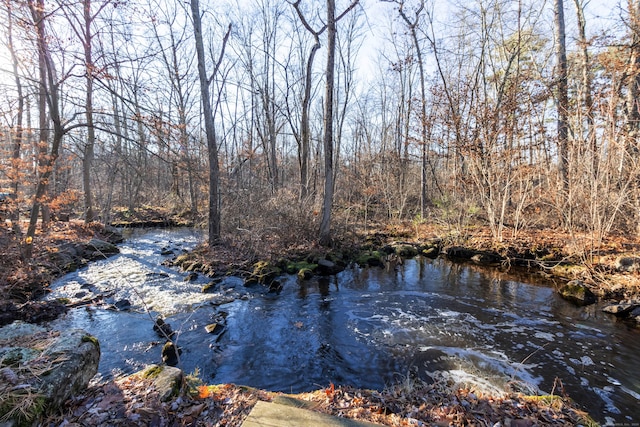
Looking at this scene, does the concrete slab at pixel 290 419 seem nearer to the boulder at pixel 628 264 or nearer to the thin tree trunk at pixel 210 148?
the boulder at pixel 628 264

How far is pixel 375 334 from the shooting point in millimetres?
5895

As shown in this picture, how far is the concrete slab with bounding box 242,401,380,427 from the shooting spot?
2355mm

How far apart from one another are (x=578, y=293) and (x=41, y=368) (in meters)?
9.88

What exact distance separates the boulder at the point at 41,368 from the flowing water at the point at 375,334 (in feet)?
2.49

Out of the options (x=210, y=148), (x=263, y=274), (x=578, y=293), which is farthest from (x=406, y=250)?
(x=210, y=148)

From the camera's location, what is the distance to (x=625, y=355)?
16.7 ft

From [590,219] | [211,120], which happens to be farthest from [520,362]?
[211,120]

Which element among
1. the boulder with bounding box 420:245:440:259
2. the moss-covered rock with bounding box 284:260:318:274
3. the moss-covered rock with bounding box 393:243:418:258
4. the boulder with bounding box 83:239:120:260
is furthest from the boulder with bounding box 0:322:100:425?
the boulder with bounding box 420:245:440:259

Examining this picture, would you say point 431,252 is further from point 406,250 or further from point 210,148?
point 210,148

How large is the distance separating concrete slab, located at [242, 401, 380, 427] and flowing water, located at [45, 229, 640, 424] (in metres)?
1.86

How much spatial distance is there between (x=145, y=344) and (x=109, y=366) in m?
0.70

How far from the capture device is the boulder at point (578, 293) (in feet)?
23.5

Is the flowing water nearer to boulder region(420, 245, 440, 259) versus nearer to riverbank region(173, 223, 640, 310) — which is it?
riverbank region(173, 223, 640, 310)

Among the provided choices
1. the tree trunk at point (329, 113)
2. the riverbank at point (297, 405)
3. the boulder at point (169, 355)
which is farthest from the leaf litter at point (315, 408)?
the tree trunk at point (329, 113)
